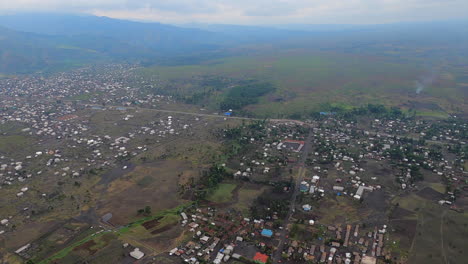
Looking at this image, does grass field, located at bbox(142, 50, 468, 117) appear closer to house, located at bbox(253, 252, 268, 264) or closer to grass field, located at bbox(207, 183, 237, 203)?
grass field, located at bbox(207, 183, 237, 203)

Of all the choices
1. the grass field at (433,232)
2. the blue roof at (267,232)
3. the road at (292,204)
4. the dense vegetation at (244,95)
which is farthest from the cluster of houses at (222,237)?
the dense vegetation at (244,95)

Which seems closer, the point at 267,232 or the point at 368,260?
the point at 368,260

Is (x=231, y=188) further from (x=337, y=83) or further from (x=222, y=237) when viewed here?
(x=337, y=83)

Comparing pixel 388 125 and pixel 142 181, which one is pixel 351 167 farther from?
pixel 142 181

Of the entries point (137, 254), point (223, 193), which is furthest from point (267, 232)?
point (137, 254)

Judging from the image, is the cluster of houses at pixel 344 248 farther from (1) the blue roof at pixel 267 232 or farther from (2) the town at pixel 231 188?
(1) the blue roof at pixel 267 232

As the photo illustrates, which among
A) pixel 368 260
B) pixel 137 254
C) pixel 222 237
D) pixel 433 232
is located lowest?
pixel 137 254
